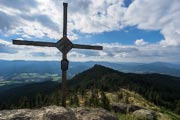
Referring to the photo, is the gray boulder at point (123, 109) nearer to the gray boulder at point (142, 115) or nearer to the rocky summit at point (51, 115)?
the gray boulder at point (142, 115)

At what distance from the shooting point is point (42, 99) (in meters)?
131

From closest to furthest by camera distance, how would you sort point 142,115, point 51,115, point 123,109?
point 51,115 < point 142,115 < point 123,109

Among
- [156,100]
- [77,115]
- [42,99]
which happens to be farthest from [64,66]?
[156,100]

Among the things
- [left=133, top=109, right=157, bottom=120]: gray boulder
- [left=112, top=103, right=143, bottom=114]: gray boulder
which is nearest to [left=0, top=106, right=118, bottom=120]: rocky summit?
[left=133, top=109, right=157, bottom=120]: gray boulder

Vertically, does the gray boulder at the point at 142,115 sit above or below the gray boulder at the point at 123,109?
above

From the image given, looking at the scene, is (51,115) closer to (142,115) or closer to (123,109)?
(142,115)

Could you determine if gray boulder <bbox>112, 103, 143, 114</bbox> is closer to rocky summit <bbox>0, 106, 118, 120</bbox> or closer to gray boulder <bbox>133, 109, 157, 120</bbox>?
gray boulder <bbox>133, 109, 157, 120</bbox>

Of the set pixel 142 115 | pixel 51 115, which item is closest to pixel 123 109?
pixel 142 115

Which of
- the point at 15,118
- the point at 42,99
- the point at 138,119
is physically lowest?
the point at 42,99

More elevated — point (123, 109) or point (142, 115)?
point (142, 115)

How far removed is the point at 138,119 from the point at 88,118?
4690 millimetres

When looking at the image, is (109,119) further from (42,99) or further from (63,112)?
(42,99)

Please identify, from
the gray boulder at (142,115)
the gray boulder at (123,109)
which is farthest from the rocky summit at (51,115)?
the gray boulder at (123,109)

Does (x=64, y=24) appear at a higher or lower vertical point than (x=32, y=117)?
higher
